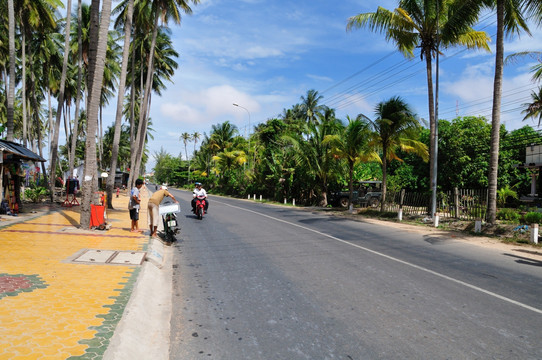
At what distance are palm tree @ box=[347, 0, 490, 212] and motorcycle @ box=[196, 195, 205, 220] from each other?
35.4ft

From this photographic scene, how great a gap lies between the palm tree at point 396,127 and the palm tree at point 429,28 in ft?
4.28

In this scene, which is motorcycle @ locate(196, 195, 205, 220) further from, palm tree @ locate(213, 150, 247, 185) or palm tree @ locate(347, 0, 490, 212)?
palm tree @ locate(213, 150, 247, 185)

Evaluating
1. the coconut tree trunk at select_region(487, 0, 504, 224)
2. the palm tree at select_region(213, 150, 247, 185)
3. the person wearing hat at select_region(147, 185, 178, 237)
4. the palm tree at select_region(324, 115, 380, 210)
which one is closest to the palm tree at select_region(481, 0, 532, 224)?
the coconut tree trunk at select_region(487, 0, 504, 224)

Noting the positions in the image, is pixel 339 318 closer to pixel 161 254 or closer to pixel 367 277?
pixel 367 277

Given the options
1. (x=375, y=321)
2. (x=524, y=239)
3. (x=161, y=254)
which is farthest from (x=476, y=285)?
(x=524, y=239)

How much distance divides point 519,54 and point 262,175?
28549 millimetres

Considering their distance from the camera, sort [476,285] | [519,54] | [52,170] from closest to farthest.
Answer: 1. [476,285]
2. [519,54]
3. [52,170]

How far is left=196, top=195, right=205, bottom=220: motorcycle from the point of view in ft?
53.3

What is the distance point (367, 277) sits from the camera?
658 cm

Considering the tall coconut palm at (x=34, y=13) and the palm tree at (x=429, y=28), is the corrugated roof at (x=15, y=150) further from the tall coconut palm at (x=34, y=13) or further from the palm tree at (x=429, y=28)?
the palm tree at (x=429, y=28)

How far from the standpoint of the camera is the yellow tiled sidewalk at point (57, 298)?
11.0 feet

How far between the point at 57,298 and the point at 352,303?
393 cm

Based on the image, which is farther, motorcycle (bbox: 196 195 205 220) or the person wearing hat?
motorcycle (bbox: 196 195 205 220)

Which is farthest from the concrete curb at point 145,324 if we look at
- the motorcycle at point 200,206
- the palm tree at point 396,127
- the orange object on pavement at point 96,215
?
the palm tree at point 396,127
